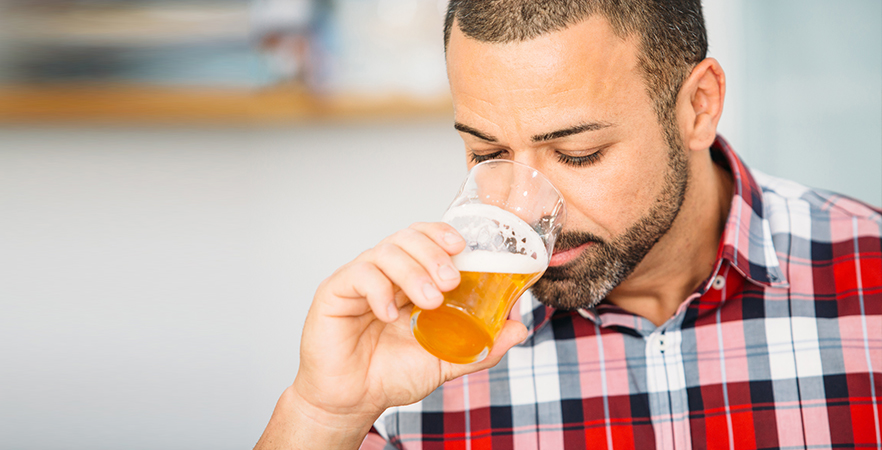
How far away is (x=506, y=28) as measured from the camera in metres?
1.00

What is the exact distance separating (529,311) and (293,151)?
1193mm

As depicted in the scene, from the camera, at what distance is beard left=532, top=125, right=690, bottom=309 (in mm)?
1056

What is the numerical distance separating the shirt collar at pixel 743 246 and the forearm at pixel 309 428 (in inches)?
16.1

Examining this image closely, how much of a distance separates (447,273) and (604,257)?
1.40 feet

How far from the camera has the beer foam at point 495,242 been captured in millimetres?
773

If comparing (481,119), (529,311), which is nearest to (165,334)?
(529,311)

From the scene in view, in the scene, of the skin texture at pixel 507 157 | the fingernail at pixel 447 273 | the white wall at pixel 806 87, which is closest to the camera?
the fingernail at pixel 447 273

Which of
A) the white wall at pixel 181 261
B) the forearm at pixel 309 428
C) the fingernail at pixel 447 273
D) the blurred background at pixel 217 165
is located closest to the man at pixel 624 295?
the forearm at pixel 309 428

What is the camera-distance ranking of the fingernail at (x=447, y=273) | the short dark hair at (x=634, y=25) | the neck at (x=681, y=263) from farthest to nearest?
1. the neck at (x=681, y=263)
2. the short dark hair at (x=634, y=25)
3. the fingernail at (x=447, y=273)

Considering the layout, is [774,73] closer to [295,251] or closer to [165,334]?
[295,251]

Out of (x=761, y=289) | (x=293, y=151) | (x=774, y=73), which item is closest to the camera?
(x=761, y=289)

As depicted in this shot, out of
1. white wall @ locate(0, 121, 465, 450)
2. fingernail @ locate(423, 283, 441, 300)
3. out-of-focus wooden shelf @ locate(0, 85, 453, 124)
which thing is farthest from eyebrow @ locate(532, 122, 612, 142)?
white wall @ locate(0, 121, 465, 450)

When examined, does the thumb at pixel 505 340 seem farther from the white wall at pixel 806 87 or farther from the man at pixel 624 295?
the white wall at pixel 806 87

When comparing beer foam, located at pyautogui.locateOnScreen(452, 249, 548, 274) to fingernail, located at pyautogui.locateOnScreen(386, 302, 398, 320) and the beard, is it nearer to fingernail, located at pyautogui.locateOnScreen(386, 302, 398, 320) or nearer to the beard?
fingernail, located at pyautogui.locateOnScreen(386, 302, 398, 320)
